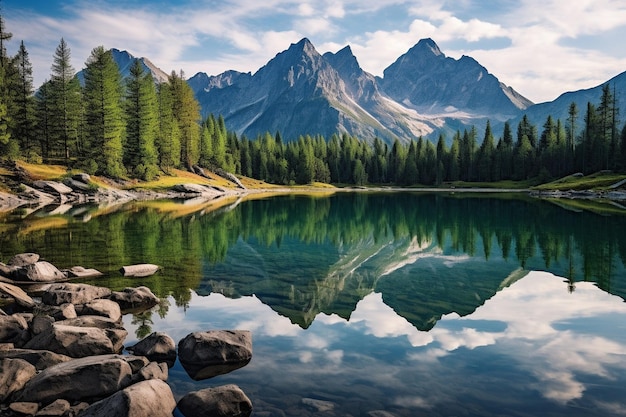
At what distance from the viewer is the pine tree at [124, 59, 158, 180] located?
102188 millimetres

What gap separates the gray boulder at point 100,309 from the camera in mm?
16594

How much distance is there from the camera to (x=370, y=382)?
488 inches

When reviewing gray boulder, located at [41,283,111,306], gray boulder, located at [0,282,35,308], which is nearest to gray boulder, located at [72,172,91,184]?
gray boulder, located at [0,282,35,308]

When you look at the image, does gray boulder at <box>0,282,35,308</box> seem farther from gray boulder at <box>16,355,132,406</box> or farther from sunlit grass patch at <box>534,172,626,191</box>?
sunlit grass patch at <box>534,172,626,191</box>

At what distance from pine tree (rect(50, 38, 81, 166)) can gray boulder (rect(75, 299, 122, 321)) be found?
291 ft

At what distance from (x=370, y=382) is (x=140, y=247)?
85.4 feet

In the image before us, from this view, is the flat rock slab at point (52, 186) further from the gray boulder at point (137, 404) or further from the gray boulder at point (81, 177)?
the gray boulder at point (137, 404)

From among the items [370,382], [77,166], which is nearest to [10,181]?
[77,166]

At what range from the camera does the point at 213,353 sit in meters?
13.6

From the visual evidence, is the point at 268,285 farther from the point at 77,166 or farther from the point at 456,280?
the point at 77,166

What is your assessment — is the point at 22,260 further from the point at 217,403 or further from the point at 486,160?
the point at 486,160

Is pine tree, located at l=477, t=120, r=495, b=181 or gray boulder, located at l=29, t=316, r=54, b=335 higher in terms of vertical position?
pine tree, located at l=477, t=120, r=495, b=181

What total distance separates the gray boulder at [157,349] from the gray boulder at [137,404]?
3.19 m

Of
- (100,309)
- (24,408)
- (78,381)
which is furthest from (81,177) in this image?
(24,408)
